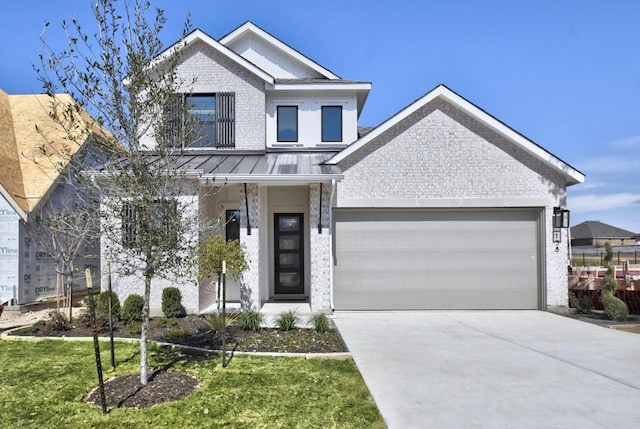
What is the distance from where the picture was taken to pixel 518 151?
11617 mm

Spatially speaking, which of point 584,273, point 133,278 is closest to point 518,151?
point 584,273

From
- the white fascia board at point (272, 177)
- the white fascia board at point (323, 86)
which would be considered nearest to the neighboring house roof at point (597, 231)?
the white fascia board at point (323, 86)

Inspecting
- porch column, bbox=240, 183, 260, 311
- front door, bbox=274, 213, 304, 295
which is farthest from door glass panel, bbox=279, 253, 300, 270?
porch column, bbox=240, 183, 260, 311

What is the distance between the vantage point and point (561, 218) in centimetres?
1138

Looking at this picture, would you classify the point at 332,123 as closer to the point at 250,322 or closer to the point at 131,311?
the point at 250,322

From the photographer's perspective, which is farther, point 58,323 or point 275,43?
point 275,43

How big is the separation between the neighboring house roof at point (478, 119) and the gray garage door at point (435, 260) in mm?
1471

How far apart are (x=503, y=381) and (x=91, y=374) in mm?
5933

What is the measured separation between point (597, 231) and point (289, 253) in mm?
26201

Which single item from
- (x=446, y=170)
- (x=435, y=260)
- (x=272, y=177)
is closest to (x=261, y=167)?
(x=272, y=177)

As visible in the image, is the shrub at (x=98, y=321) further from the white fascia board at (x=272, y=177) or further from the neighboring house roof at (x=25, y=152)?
the neighboring house roof at (x=25, y=152)

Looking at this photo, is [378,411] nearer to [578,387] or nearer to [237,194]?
[578,387]

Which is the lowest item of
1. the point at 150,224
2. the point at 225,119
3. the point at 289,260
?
the point at 289,260

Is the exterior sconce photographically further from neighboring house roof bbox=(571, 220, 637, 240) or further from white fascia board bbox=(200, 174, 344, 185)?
neighboring house roof bbox=(571, 220, 637, 240)
